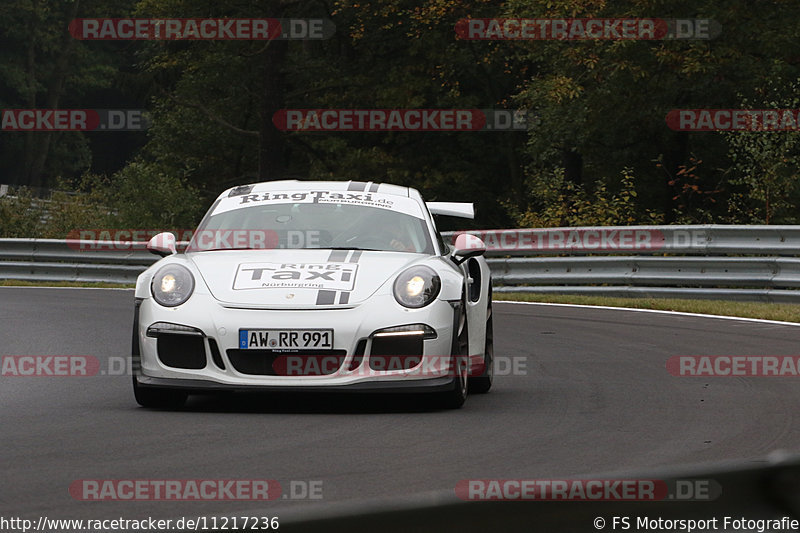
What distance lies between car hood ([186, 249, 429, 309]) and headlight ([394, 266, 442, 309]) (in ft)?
0.30

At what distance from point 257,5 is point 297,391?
3329 cm

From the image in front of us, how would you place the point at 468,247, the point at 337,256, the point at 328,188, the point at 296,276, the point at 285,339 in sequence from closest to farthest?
1. the point at 285,339
2. the point at 296,276
3. the point at 337,256
4. the point at 468,247
5. the point at 328,188

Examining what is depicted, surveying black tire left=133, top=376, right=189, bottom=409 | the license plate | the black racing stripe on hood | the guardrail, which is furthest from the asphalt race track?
the guardrail

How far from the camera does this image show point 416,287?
788 cm

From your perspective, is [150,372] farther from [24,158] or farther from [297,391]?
[24,158]

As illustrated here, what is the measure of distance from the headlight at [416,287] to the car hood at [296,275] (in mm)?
92

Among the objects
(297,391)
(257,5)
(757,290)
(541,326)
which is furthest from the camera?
(257,5)

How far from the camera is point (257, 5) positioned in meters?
39.7

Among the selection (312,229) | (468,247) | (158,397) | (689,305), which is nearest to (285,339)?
(158,397)

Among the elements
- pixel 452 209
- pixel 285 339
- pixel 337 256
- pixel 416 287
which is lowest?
pixel 285 339

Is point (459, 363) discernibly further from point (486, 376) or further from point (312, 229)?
point (312, 229)

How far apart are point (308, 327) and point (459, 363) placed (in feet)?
3.11

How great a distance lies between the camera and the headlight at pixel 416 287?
781cm

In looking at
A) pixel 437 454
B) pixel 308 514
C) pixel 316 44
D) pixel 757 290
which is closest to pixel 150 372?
pixel 437 454
